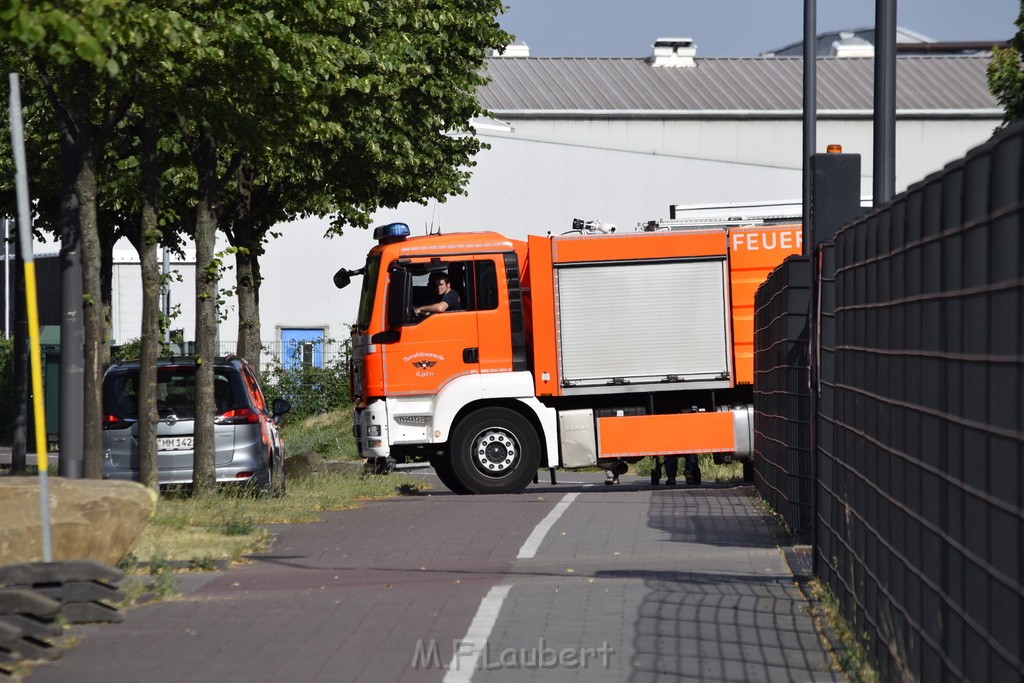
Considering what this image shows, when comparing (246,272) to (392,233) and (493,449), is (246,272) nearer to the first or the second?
(392,233)

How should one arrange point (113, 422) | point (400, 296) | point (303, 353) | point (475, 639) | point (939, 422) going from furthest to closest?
1. point (303, 353)
2. point (400, 296)
3. point (113, 422)
4. point (475, 639)
5. point (939, 422)

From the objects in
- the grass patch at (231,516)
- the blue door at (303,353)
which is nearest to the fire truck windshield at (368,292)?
the grass patch at (231,516)

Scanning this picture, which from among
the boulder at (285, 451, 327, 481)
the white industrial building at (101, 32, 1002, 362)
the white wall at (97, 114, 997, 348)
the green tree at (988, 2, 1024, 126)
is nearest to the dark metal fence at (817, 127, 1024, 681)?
the boulder at (285, 451, 327, 481)

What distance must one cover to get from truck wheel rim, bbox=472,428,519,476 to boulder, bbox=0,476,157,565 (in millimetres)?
7998

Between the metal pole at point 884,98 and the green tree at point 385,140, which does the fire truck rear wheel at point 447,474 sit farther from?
the metal pole at point 884,98

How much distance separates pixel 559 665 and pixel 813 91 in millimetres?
12730

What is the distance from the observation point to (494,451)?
1752 cm

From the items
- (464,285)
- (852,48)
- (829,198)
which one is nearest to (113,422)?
(464,285)

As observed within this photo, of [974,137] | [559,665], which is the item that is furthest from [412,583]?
[974,137]

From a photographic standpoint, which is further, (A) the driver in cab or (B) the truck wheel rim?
(B) the truck wheel rim

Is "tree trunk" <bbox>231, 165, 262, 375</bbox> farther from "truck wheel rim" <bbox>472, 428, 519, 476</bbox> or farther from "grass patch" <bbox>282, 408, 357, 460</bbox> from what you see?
"truck wheel rim" <bbox>472, 428, 519, 476</bbox>

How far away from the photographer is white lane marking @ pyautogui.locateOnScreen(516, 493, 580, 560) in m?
11.0

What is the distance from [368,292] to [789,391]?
748 cm

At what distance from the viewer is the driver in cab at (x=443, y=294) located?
1722cm
